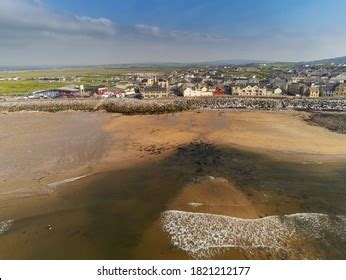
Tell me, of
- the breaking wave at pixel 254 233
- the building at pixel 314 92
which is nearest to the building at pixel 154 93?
the building at pixel 314 92

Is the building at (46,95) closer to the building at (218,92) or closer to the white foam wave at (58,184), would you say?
the building at (218,92)

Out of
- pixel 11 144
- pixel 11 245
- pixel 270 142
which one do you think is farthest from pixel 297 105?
pixel 11 245

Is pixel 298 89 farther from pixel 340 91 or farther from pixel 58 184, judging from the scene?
pixel 58 184

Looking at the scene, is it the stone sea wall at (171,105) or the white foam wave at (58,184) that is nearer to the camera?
the white foam wave at (58,184)

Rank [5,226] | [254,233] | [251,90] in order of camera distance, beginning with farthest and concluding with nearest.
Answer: [251,90] < [5,226] < [254,233]

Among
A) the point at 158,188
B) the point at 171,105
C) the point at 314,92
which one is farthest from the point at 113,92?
the point at 158,188

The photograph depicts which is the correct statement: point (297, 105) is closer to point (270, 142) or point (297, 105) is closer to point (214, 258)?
point (270, 142)
